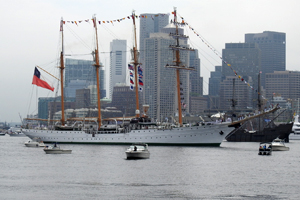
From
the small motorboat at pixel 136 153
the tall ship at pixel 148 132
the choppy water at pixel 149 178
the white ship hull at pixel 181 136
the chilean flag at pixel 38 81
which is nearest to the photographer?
the choppy water at pixel 149 178

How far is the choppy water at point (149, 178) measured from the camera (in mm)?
48438

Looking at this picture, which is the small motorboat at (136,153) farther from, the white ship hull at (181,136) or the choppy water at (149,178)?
the white ship hull at (181,136)

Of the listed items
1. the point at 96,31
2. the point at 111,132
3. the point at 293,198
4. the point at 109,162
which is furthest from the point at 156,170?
the point at 96,31

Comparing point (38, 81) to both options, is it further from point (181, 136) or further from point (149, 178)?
point (149, 178)

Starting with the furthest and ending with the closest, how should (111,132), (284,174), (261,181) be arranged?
(111,132) → (284,174) → (261,181)

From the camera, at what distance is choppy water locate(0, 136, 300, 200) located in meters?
48.4

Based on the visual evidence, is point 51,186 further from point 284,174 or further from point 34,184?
point 284,174

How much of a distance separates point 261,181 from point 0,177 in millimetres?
25509

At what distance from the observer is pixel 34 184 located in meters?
53.6

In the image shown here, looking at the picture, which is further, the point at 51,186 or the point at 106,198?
the point at 51,186

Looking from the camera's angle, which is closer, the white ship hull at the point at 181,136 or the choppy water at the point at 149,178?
the choppy water at the point at 149,178

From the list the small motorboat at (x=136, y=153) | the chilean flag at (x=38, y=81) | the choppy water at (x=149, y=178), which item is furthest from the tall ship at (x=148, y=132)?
the small motorboat at (x=136, y=153)

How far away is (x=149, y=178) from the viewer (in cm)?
5838

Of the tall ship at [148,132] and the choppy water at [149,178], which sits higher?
the tall ship at [148,132]
